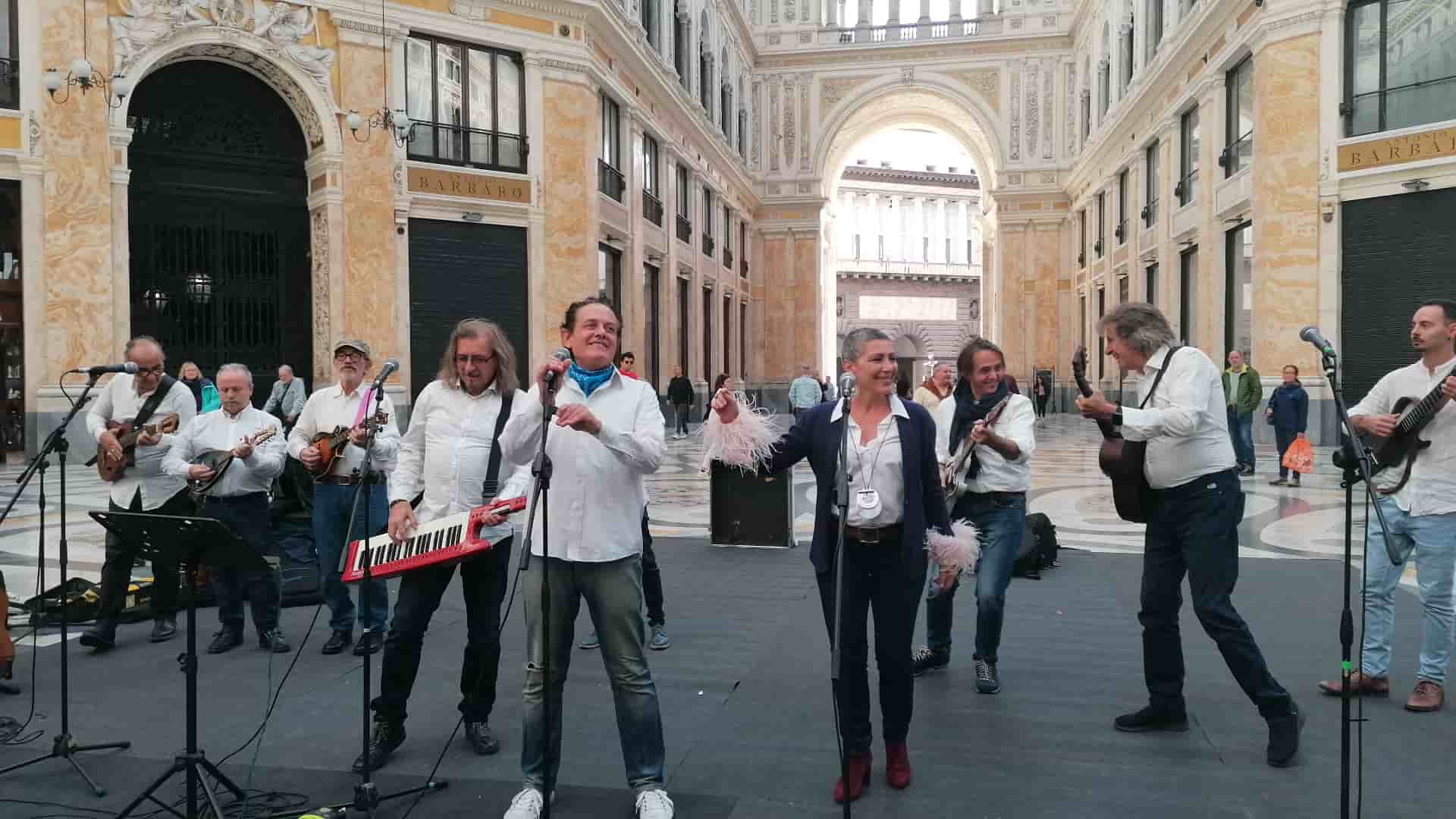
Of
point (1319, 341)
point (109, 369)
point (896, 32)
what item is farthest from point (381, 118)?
point (896, 32)

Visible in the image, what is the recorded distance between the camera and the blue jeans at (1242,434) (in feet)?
48.1

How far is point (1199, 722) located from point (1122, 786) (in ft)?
3.17

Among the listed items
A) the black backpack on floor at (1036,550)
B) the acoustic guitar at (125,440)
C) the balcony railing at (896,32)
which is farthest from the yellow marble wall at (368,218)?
the balcony railing at (896,32)

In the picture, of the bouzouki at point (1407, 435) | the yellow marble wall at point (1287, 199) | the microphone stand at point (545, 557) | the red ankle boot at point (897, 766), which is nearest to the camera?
the microphone stand at point (545, 557)

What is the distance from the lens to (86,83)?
1462 cm

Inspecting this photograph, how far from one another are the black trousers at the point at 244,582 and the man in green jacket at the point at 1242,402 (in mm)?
12538

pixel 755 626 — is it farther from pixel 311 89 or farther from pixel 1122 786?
pixel 311 89

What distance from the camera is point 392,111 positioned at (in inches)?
749

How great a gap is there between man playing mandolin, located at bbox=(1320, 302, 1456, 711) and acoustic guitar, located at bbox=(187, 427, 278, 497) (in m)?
5.71

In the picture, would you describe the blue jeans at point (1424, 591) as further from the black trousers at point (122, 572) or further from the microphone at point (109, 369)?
the black trousers at point (122, 572)

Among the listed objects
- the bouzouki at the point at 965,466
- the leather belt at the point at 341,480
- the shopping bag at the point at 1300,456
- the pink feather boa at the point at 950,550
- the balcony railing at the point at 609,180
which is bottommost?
the shopping bag at the point at 1300,456

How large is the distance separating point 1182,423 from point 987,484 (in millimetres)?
1418

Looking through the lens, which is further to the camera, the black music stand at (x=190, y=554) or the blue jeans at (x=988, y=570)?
the blue jeans at (x=988, y=570)

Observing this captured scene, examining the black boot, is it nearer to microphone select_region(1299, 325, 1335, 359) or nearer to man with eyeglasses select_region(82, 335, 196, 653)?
man with eyeglasses select_region(82, 335, 196, 653)
